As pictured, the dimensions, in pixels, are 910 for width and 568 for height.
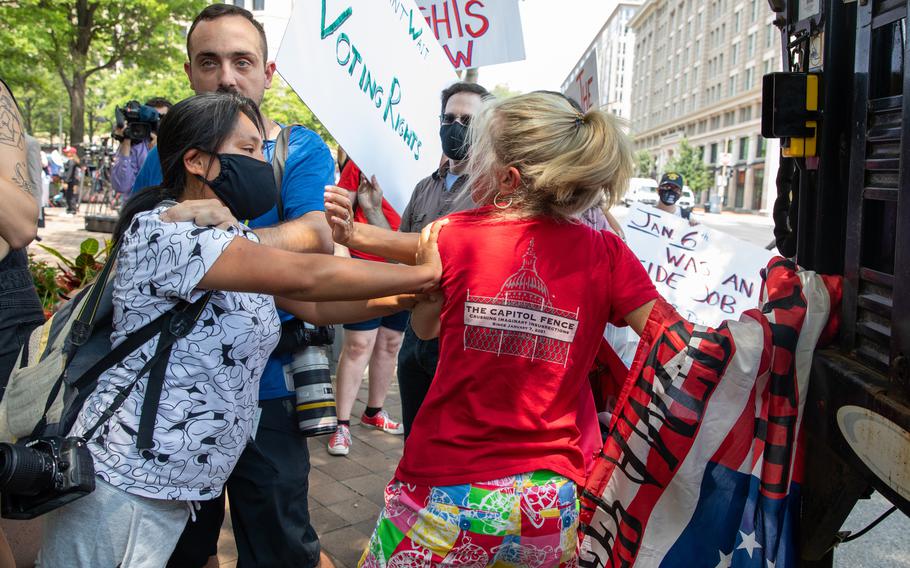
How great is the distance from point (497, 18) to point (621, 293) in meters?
4.22

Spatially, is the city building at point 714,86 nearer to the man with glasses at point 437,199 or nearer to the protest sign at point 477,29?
the protest sign at point 477,29

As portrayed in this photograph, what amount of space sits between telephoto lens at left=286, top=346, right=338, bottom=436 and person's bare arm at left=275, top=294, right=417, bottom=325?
22cm

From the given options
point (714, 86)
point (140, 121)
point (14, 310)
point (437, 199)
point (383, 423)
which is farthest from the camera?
point (714, 86)

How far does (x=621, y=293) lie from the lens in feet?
6.24

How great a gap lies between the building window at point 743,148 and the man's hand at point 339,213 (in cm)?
7445

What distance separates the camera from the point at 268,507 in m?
2.39

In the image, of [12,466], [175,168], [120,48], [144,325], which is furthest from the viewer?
[120,48]

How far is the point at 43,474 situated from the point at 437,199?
2365 mm

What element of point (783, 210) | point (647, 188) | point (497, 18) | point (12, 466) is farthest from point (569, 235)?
point (647, 188)

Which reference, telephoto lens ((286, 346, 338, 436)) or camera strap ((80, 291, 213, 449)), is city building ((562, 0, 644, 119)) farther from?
camera strap ((80, 291, 213, 449))

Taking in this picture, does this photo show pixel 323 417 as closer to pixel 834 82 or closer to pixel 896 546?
pixel 834 82

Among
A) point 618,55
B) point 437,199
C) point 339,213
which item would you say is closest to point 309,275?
point 339,213

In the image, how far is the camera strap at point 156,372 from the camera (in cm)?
180

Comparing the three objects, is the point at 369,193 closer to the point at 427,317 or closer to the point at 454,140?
the point at 427,317
